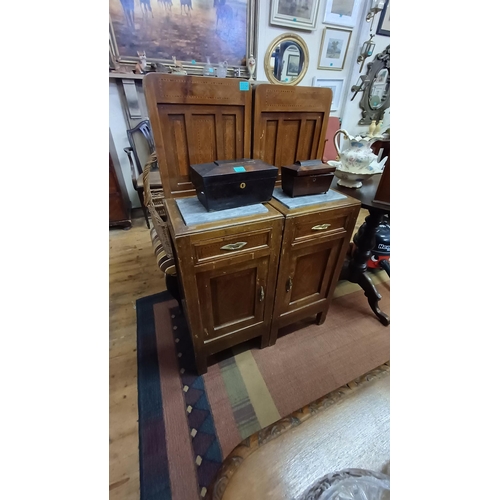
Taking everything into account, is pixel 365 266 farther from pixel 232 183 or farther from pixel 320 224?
pixel 232 183

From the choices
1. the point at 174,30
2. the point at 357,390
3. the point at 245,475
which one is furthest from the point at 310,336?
the point at 174,30

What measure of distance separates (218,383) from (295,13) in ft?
10.3

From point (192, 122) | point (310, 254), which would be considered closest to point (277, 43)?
point (192, 122)

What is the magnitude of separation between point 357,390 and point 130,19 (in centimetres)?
281

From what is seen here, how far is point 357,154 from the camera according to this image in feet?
3.59

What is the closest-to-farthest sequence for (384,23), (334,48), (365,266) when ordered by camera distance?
(365,266) → (334,48) → (384,23)

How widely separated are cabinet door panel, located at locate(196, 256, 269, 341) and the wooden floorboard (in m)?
0.48

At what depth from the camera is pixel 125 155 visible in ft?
7.74

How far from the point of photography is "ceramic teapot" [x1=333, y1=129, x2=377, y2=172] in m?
1.08

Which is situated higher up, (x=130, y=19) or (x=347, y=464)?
(x=130, y=19)

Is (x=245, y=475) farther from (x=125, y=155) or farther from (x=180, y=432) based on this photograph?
(x=125, y=155)

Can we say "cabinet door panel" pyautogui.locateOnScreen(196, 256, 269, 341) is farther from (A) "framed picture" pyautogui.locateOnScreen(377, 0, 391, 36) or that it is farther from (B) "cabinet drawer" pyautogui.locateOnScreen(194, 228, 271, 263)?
(A) "framed picture" pyautogui.locateOnScreen(377, 0, 391, 36)

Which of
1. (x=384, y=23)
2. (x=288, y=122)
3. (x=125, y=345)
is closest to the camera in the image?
(x=288, y=122)

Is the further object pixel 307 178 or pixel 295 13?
pixel 295 13
